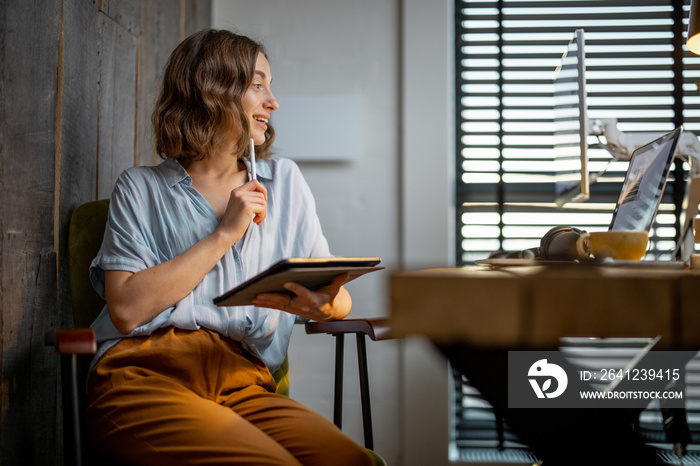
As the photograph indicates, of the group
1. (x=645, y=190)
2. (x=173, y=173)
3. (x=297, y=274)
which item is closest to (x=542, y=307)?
(x=297, y=274)

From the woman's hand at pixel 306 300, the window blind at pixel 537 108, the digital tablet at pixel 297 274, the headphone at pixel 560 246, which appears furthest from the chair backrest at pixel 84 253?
the window blind at pixel 537 108

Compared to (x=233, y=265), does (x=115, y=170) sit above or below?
above

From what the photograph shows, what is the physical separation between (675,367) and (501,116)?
166 centimetres

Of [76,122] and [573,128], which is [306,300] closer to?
[573,128]

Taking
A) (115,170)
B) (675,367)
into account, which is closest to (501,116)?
(115,170)

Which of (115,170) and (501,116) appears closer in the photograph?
(115,170)

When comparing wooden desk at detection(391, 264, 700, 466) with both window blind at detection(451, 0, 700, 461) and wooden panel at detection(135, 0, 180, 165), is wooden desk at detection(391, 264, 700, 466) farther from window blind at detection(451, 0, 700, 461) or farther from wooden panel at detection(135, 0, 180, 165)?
window blind at detection(451, 0, 700, 461)

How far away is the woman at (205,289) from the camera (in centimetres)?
114

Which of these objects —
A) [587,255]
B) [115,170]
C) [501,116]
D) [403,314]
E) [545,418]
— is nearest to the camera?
[403,314]

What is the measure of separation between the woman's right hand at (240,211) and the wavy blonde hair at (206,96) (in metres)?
0.23

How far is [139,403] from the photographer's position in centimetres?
117

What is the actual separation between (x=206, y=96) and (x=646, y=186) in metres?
1.03

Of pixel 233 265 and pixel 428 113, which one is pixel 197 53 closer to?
pixel 233 265

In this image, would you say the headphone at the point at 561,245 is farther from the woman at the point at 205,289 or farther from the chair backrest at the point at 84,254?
the chair backrest at the point at 84,254
